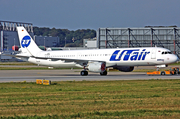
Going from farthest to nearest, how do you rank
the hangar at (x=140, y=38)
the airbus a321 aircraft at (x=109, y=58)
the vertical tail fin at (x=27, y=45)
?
the hangar at (x=140, y=38) < the vertical tail fin at (x=27, y=45) < the airbus a321 aircraft at (x=109, y=58)

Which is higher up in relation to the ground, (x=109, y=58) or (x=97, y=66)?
(x=109, y=58)

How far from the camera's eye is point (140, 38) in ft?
298

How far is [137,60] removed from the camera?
42625 millimetres

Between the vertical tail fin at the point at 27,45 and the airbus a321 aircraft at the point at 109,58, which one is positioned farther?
the vertical tail fin at the point at 27,45

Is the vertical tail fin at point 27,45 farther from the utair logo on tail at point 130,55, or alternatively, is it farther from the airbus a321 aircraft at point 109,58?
the utair logo on tail at point 130,55

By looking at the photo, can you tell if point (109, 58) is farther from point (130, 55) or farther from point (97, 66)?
point (130, 55)

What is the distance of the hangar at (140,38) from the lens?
8925 centimetres

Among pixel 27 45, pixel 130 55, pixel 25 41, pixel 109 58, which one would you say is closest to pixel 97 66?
pixel 109 58

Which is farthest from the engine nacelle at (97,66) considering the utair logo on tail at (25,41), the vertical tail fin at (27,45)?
the utair logo on tail at (25,41)

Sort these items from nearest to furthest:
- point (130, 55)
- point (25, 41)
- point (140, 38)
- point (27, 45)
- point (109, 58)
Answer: point (130, 55), point (109, 58), point (27, 45), point (25, 41), point (140, 38)

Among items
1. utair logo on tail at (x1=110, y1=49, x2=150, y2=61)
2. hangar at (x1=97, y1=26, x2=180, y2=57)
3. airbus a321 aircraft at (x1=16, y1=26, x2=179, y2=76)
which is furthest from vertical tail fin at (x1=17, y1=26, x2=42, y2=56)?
hangar at (x1=97, y1=26, x2=180, y2=57)

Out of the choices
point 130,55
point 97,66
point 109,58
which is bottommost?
point 97,66

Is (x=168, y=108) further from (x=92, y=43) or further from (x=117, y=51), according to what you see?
(x=92, y=43)

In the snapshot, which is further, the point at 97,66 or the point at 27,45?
the point at 27,45
